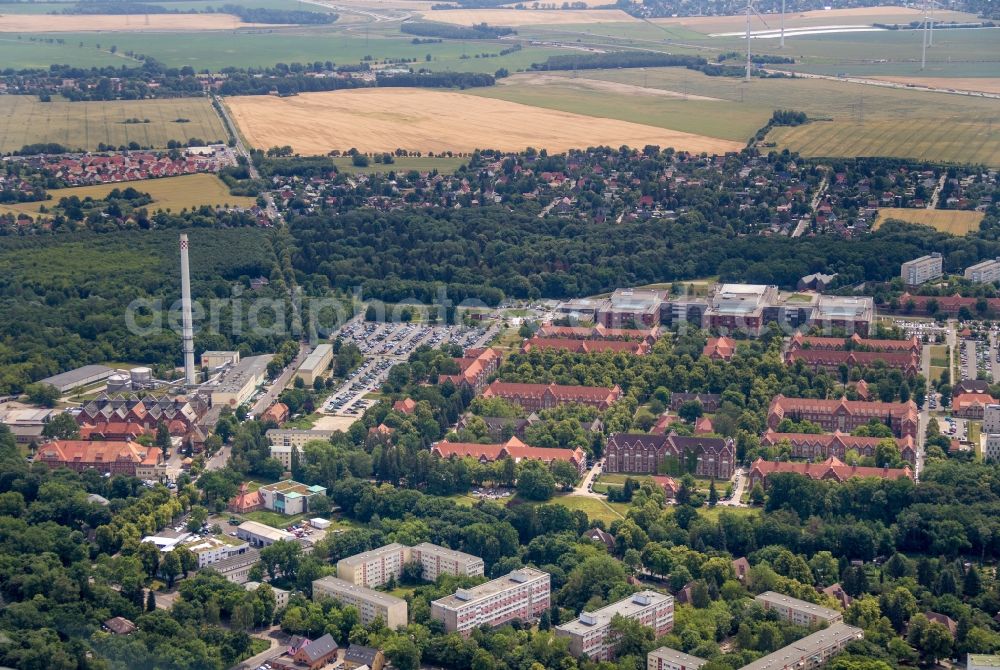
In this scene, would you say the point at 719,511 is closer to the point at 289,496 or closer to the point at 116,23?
the point at 289,496

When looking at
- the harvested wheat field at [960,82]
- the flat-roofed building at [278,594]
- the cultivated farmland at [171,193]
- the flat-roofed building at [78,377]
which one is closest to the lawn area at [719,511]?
the flat-roofed building at [278,594]

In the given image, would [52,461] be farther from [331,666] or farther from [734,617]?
[734,617]

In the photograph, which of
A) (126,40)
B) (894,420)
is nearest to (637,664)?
(894,420)

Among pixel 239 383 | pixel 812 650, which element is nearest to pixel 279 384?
pixel 239 383

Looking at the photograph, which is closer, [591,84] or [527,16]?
[591,84]

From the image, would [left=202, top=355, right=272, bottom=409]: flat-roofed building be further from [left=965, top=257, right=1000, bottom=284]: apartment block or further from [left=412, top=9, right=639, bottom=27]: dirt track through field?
→ [left=412, top=9, right=639, bottom=27]: dirt track through field
